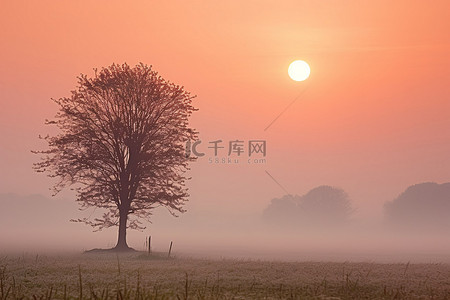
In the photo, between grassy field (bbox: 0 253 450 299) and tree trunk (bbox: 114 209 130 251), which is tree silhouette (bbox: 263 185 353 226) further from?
grassy field (bbox: 0 253 450 299)

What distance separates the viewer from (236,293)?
2130cm

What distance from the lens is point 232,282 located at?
24.6 meters

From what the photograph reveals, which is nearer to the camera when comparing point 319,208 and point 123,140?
point 123,140

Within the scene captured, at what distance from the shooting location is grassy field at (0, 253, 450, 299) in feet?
69.3

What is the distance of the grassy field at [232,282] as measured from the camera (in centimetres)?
2112

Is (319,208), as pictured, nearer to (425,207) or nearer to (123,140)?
(425,207)

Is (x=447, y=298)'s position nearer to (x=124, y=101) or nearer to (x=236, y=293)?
(x=236, y=293)

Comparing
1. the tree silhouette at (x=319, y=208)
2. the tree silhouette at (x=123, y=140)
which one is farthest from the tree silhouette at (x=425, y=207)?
the tree silhouette at (x=123, y=140)

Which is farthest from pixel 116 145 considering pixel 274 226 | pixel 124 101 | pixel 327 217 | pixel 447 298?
pixel 274 226

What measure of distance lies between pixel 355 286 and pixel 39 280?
1587 cm

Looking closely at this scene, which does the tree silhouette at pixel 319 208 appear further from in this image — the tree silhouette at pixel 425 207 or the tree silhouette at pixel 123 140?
the tree silhouette at pixel 123 140

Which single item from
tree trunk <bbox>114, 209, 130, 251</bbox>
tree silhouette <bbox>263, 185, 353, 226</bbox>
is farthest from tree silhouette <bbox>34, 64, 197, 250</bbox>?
tree silhouette <bbox>263, 185, 353, 226</bbox>

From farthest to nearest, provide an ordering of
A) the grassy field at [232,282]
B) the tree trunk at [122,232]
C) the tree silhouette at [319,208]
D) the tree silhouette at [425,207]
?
1. the tree silhouette at [319,208]
2. the tree silhouette at [425,207]
3. the tree trunk at [122,232]
4. the grassy field at [232,282]

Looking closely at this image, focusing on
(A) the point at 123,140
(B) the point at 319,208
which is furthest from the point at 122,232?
(B) the point at 319,208
